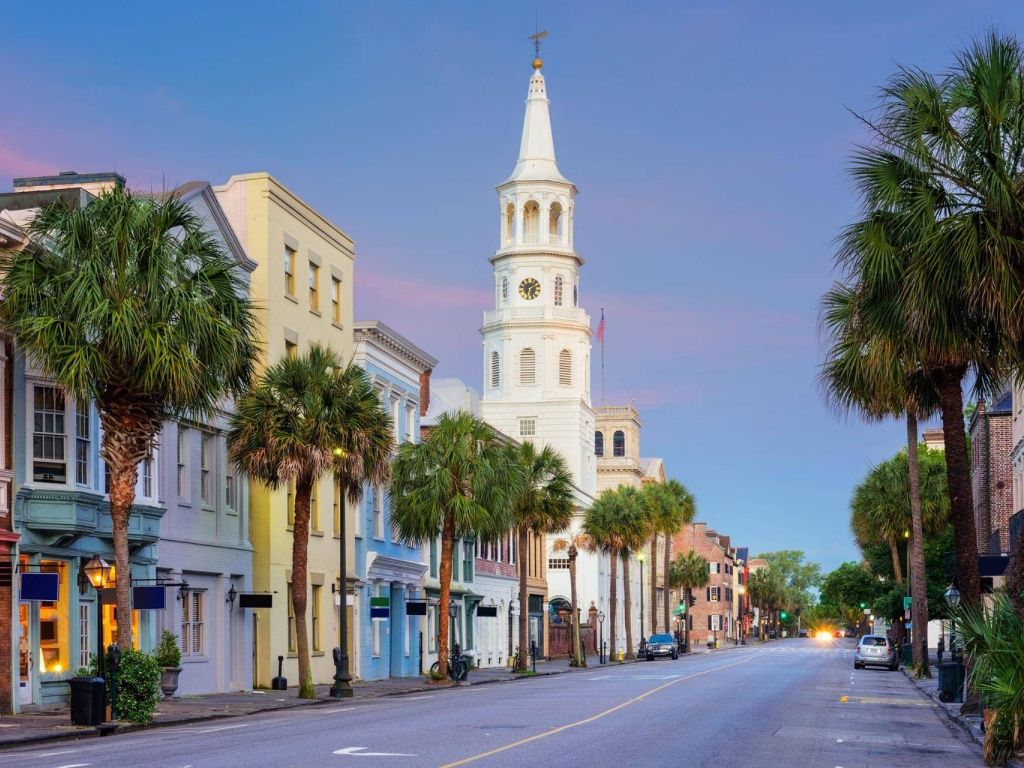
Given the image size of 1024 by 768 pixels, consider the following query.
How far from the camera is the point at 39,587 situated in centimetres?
3112

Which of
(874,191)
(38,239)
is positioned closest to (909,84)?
(874,191)

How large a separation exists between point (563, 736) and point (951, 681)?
16.2 meters

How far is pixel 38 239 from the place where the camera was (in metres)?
29.0

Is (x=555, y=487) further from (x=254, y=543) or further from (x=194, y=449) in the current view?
(x=194, y=449)

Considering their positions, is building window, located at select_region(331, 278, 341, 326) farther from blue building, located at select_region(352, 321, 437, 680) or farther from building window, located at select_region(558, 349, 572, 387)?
building window, located at select_region(558, 349, 572, 387)

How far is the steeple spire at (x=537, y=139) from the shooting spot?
103812mm

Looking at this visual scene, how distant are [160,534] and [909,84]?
22842mm

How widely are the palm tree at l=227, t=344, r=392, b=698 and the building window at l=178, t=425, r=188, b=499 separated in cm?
182

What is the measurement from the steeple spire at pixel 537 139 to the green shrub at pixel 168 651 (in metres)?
70.3

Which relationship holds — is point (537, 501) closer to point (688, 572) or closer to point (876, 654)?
point (876, 654)

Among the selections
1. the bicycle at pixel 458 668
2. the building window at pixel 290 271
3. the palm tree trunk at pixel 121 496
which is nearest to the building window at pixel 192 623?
the palm tree trunk at pixel 121 496

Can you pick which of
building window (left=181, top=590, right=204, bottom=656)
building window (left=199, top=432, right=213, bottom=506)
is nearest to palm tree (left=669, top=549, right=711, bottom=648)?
building window (left=199, top=432, right=213, bottom=506)

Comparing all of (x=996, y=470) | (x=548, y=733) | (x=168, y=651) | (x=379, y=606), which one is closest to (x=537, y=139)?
(x=996, y=470)

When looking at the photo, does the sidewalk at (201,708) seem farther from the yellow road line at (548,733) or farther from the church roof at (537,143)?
the church roof at (537,143)
